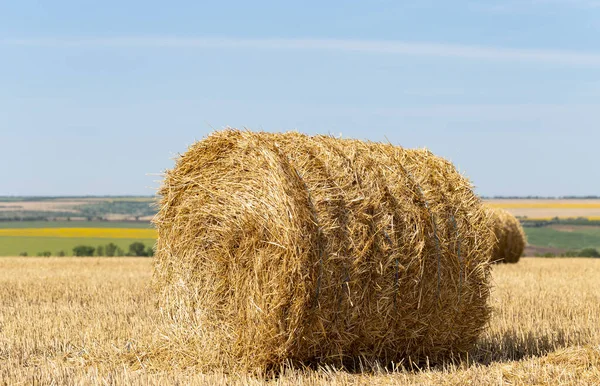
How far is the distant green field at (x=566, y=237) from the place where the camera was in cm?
4822

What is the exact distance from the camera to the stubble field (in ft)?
24.5

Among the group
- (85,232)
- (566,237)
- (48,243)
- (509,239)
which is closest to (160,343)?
(509,239)

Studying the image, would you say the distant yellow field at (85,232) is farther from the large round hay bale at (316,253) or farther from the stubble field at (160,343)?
the large round hay bale at (316,253)

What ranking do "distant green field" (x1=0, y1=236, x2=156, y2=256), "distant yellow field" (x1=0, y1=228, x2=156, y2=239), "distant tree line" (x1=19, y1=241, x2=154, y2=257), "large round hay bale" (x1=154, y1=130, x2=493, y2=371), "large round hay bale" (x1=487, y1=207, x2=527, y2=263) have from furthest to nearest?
"distant yellow field" (x1=0, y1=228, x2=156, y2=239)
"distant green field" (x1=0, y1=236, x2=156, y2=256)
"distant tree line" (x1=19, y1=241, x2=154, y2=257)
"large round hay bale" (x1=487, y1=207, x2=527, y2=263)
"large round hay bale" (x1=154, y1=130, x2=493, y2=371)

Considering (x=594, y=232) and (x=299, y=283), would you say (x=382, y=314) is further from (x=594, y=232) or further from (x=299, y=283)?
(x=594, y=232)

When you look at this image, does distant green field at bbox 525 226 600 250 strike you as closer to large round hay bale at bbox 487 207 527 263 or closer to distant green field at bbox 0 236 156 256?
large round hay bale at bbox 487 207 527 263

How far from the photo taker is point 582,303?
43.5 feet

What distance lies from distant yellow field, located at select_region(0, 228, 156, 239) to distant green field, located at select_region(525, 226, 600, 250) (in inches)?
1071

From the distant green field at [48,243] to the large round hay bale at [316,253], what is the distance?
3546 centimetres

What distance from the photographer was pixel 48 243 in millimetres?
50906

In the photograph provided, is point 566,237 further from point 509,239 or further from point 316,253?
point 316,253

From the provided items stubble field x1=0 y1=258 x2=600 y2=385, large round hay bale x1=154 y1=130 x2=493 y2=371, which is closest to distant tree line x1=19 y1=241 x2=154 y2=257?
stubble field x1=0 y1=258 x2=600 y2=385

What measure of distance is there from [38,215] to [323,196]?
85432 mm

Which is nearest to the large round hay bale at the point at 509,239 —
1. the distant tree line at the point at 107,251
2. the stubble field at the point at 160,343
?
the stubble field at the point at 160,343
